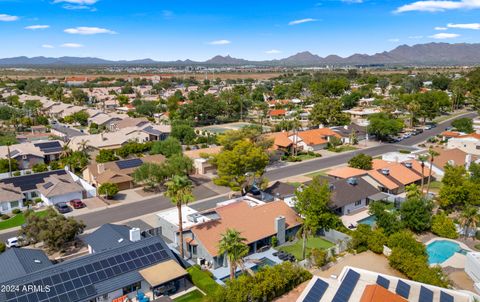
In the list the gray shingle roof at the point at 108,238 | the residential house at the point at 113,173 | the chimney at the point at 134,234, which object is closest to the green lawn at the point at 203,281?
the chimney at the point at 134,234

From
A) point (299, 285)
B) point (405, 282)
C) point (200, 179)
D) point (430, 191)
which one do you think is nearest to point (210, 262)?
point (299, 285)

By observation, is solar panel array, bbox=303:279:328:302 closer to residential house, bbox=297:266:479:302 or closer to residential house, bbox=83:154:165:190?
residential house, bbox=297:266:479:302

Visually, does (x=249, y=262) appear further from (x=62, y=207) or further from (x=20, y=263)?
(x=62, y=207)

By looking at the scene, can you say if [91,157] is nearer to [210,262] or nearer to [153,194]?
[153,194]

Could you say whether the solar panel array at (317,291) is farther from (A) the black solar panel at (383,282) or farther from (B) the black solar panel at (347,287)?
(A) the black solar panel at (383,282)

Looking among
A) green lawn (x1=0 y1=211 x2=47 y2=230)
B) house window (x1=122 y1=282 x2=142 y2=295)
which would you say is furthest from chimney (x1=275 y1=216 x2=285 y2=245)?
green lawn (x1=0 y1=211 x2=47 y2=230)

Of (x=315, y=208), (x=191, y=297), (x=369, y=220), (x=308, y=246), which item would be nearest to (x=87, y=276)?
(x=191, y=297)
